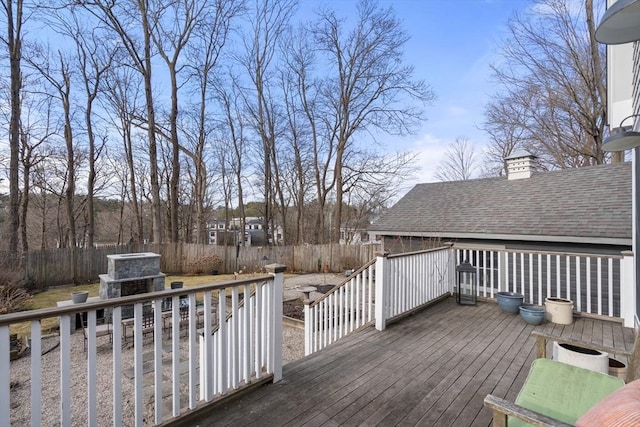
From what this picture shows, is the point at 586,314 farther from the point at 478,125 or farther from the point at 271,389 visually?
the point at 478,125

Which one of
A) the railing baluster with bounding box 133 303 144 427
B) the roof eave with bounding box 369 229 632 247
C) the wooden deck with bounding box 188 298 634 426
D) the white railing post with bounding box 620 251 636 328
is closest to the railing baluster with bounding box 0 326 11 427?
the railing baluster with bounding box 133 303 144 427

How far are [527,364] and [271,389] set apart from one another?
2598 mm

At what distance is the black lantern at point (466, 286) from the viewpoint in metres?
5.12

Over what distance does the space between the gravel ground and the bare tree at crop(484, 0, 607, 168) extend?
12.6 m

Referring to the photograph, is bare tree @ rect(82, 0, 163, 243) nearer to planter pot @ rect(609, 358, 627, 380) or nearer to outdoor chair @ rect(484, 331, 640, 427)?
outdoor chair @ rect(484, 331, 640, 427)

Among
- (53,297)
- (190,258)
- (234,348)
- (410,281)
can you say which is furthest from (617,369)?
(190,258)

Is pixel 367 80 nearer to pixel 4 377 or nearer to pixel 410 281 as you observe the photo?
pixel 410 281

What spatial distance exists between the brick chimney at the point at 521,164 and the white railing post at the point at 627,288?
6518 millimetres

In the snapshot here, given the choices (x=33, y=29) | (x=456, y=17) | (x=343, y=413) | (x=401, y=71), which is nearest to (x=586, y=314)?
(x=343, y=413)

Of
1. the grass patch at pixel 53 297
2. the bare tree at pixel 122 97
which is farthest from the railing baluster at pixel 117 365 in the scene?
the bare tree at pixel 122 97

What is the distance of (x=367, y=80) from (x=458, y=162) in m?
9.29

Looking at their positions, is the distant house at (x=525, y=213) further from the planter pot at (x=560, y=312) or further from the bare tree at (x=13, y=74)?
the bare tree at (x=13, y=74)

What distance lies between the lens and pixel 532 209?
8305mm

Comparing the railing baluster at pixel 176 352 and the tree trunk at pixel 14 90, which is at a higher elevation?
the tree trunk at pixel 14 90
